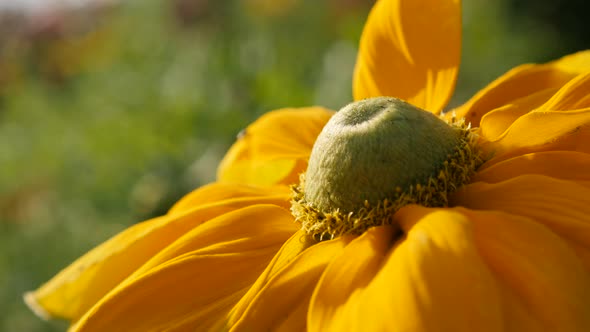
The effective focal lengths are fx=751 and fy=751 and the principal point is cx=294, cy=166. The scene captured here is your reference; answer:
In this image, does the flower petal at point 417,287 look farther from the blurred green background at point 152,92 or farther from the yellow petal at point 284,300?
the blurred green background at point 152,92

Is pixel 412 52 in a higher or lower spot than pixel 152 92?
higher

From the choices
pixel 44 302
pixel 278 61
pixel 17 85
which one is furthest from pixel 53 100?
pixel 44 302

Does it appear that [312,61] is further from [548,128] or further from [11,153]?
[548,128]

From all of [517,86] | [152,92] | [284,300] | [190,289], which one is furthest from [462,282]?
[152,92]

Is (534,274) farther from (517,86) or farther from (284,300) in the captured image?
(517,86)

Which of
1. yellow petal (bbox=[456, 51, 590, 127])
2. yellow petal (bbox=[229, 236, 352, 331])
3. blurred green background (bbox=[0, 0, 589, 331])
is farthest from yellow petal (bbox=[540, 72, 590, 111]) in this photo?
blurred green background (bbox=[0, 0, 589, 331])

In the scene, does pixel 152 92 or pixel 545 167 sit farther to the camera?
pixel 152 92

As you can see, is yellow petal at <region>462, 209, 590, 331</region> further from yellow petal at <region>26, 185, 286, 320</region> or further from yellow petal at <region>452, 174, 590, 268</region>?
yellow petal at <region>26, 185, 286, 320</region>

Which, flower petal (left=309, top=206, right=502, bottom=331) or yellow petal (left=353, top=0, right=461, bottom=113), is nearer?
flower petal (left=309, top=206, right=502, bottom=331)
